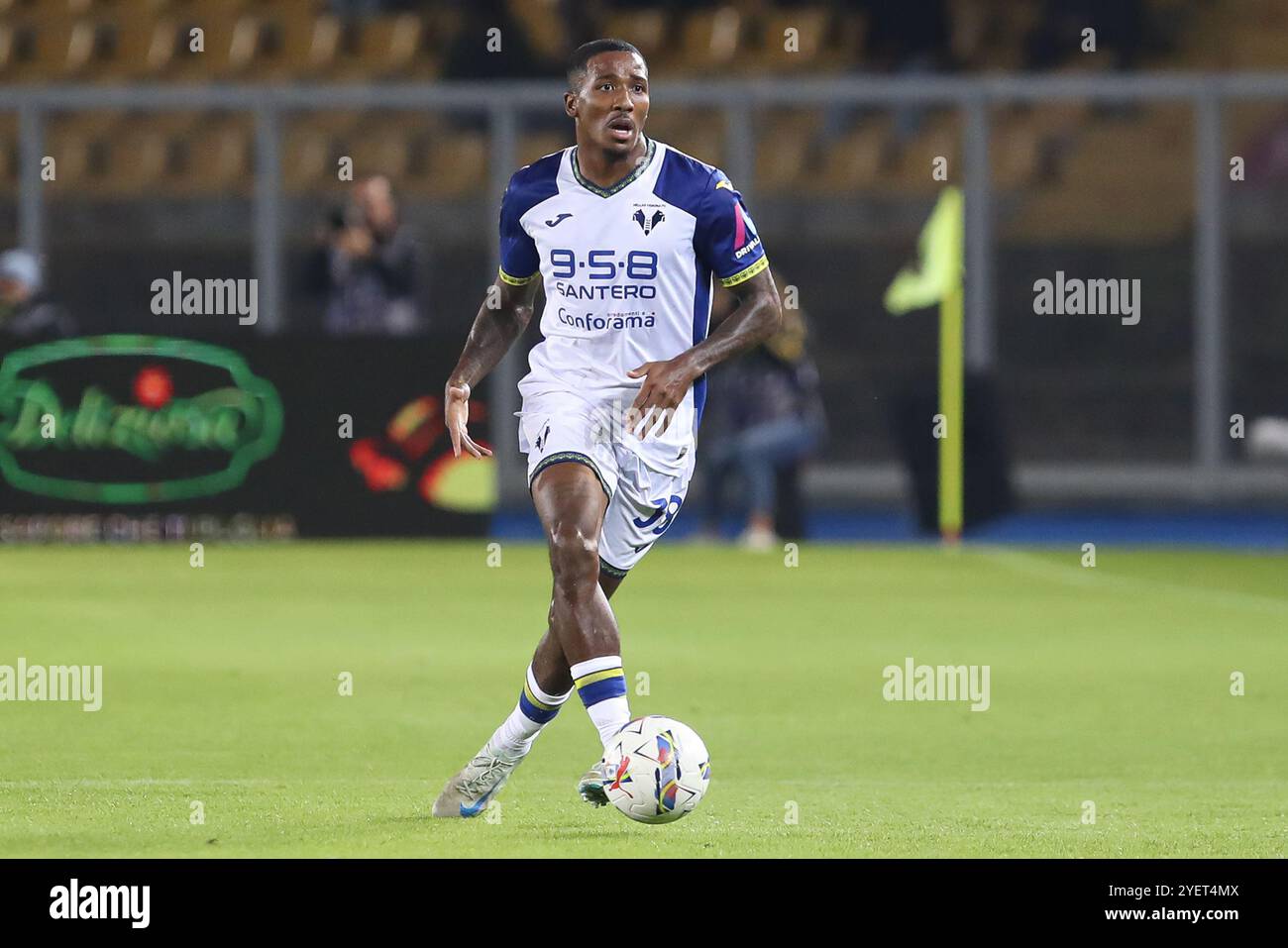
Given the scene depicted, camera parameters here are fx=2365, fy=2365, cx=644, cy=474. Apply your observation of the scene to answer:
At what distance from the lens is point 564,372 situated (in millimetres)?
7031

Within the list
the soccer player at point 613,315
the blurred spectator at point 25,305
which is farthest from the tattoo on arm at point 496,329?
the blurred spectator at point 25,305

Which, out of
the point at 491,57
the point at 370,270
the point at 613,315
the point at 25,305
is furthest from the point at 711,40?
the point at 613,315

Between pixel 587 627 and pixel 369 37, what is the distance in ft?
57.7

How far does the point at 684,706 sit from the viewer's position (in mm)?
9789

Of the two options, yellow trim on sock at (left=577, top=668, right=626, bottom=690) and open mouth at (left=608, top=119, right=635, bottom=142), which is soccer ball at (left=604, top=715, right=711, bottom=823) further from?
open mouth at (left=608, top=119, right=635, bottom=142)

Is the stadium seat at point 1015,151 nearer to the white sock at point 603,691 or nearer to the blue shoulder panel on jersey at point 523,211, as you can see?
the blue shoulder panel on jersey at point 523,211

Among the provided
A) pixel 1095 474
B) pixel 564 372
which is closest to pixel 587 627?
pixel 564 372

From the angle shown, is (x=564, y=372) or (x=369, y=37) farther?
(x=369, y=37)

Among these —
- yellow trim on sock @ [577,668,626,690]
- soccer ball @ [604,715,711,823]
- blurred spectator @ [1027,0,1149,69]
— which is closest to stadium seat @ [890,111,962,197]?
blurred spectator @ [1027,0,1149,69]

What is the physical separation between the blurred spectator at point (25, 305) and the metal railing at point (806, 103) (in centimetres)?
152

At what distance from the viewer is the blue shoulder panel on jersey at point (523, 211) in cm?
713

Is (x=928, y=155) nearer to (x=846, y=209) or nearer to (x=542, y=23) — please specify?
(x=846, y=209)

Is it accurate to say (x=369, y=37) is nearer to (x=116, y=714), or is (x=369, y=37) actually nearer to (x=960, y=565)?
(x=960, y=565)

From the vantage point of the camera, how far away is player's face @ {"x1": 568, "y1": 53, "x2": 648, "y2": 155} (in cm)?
687
